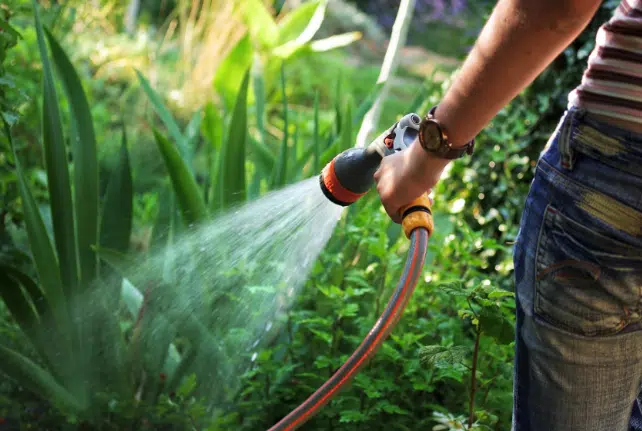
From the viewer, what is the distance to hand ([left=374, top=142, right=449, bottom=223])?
107cm

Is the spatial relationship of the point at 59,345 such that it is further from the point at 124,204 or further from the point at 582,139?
the point at 582,139

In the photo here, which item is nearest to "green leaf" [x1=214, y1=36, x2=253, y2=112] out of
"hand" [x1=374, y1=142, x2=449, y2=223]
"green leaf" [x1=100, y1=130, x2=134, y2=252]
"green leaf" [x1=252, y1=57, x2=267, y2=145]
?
"green leaf" [x1=252, y1=57, x2=267, y2=145]

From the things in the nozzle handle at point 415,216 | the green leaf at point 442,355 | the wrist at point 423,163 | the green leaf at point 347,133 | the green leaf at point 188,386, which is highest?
the wrist at point 423,163

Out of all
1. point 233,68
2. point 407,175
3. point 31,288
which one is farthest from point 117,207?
point 233,68

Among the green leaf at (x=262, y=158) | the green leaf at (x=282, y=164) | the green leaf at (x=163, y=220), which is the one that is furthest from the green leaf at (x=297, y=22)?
the green leaf at (x=163, y=220)

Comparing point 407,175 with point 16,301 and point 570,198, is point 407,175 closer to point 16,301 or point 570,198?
point 570,198

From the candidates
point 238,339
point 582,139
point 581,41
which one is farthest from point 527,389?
point 581,41

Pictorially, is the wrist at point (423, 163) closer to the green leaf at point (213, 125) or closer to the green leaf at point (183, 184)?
the green leaf at point (183, 184)

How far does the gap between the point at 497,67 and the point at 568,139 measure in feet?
0.47

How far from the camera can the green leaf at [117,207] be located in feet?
6.60

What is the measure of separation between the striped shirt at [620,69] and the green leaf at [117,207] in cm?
133

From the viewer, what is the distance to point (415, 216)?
1.15m

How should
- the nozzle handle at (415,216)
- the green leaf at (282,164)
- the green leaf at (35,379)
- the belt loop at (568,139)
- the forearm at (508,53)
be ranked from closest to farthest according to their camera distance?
the forearm at (508,53)
the belt loop at (568,139)
the nozzle handle at (415,216)
the green leaf at (35,379)
the green leaf at (282,164)

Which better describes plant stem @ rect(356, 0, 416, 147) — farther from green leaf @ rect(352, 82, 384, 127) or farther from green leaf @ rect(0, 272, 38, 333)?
green leaf @ rect(0, 272, 38, 333)
